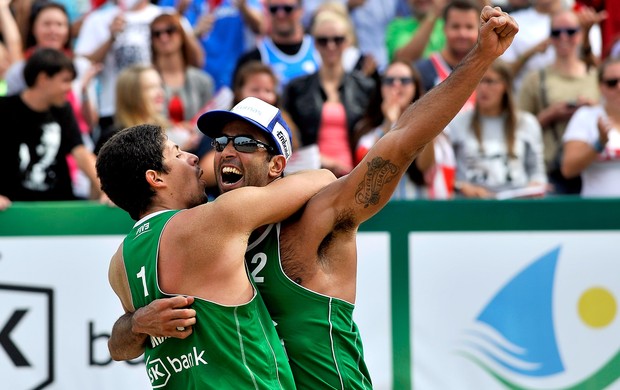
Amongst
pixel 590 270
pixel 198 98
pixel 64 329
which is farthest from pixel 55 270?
pixel 590 270

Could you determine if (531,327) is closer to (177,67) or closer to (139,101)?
(139,101)

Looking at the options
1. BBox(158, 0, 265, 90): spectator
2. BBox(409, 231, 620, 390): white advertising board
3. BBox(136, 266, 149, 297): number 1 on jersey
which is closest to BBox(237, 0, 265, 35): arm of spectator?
BBox(158, 0, 265, 90): spectator

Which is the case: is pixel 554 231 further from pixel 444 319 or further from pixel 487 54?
pixel 487 54

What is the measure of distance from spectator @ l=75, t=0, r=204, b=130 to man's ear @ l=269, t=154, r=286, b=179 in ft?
15.2

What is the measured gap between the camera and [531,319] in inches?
267

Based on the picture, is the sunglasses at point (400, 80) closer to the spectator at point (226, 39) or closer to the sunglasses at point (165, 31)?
the sunglasses at point (165, 31)

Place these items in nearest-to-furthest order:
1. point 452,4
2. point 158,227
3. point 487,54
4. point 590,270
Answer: point 487,54
point 158,227
point 590,270
point 452,4

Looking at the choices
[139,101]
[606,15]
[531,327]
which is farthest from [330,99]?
[606,15]

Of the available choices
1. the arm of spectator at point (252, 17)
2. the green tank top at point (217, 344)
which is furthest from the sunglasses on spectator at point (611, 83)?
the green tank top at point (217, 344)

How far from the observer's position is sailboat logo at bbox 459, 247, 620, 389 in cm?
674

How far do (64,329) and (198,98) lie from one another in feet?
8.39

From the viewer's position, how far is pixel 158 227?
4.20 m

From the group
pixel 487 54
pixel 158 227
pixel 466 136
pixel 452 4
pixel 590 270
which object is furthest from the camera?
pixel 452 4

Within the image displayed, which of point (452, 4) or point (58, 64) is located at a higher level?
point (452, 4)
